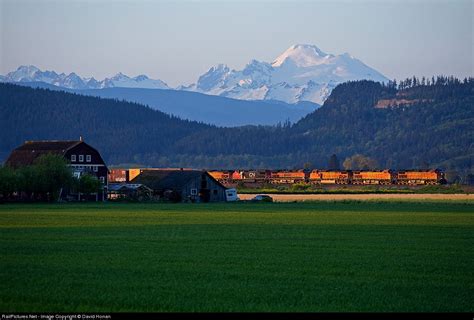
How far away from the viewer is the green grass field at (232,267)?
72.7 feet

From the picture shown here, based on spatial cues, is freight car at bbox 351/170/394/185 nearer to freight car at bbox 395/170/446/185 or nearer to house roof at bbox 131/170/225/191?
freight car at bbox 395/170/446/185

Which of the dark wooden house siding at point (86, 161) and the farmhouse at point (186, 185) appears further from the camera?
the dark wooden house siding at point (86, 161)

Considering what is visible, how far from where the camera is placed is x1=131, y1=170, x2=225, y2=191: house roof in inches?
3910

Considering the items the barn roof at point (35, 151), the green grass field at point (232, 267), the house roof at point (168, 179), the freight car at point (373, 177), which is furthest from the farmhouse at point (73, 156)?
the freight car at point (373, 177)

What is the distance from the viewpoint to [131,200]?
9212 cm

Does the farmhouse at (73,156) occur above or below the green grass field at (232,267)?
above

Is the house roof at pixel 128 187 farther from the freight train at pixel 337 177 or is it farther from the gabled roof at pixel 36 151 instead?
the freight train at pixel 337 177

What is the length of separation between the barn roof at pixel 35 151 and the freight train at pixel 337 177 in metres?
54.0

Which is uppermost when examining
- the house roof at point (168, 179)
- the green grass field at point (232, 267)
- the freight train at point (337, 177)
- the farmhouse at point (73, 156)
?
the farmhouse at point (73, 156)

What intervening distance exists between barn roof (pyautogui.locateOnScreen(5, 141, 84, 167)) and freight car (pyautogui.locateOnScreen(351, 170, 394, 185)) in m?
68.9

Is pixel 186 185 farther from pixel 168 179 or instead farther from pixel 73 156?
pixel 73 156

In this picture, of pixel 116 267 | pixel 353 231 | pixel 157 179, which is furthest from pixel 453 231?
pixel 157 179

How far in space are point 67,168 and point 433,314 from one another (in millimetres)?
71110

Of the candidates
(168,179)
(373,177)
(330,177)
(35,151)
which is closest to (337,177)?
(330,177)
